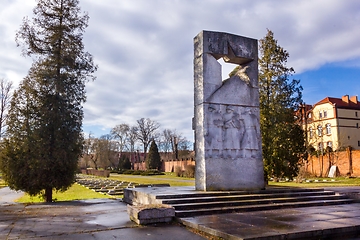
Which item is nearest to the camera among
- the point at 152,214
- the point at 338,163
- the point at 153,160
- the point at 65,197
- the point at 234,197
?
the point at 152,214

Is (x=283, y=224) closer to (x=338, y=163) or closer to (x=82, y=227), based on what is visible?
(x=82, y=227)

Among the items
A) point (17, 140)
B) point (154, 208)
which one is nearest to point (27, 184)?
point (17, 140)

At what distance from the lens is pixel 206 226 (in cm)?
588

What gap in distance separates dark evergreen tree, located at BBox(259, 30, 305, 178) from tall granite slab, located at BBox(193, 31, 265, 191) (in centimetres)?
746

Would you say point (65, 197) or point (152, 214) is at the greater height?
point (152, 214)

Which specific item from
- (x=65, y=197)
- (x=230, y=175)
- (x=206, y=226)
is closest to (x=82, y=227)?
(x=206, y=226)

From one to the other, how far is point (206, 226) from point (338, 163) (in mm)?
30717

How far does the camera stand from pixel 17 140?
12.1 meters

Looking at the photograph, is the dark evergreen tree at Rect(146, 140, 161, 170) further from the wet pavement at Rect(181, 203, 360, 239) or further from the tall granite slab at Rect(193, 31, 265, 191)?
the wet pavement at Rect(181, 203, 360, 239)

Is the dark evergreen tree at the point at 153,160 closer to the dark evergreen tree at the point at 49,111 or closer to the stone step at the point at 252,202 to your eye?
the dark evergreen tree at the point at 49,111

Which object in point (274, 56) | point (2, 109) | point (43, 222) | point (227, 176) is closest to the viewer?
point (43, 222)

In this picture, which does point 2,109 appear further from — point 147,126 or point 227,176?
point 147,126

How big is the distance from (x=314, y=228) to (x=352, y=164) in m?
29.2

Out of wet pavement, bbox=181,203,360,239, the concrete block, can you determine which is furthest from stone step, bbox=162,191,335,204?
wet pavement, bbox=181,203,360,239
